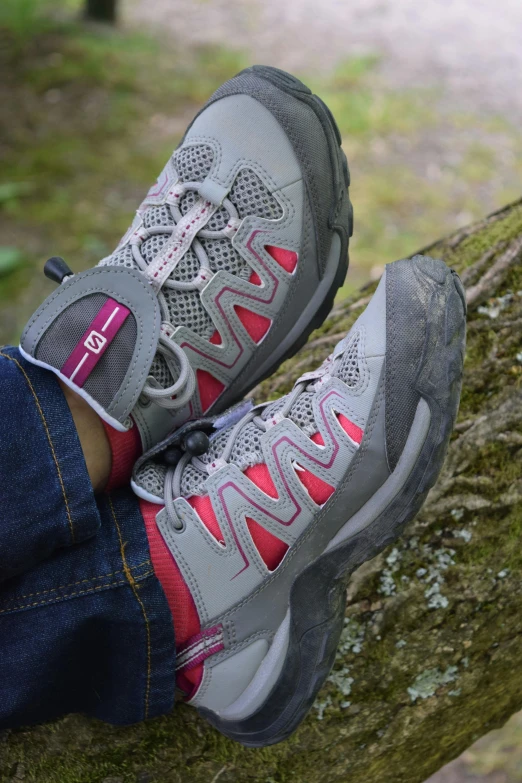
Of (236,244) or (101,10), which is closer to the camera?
(236,244)

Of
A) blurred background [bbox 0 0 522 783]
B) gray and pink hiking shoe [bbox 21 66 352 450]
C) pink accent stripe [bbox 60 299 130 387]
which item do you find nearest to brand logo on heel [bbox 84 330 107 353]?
pink accent stripe [bbox 60 299 130 387]

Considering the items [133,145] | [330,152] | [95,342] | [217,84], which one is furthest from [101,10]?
[95,342]

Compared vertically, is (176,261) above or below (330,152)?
below

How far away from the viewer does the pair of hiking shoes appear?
1.30 m

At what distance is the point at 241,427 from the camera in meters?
1.41

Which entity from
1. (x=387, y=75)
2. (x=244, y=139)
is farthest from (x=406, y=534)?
(x=387, y=75)

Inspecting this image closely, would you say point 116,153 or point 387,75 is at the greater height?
point 387,75

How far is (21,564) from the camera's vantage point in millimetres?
1214

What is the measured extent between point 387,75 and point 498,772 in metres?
4.95

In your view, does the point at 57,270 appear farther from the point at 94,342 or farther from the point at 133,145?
the point at 133,145

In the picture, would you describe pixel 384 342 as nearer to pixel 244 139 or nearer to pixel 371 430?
pixel 371 430

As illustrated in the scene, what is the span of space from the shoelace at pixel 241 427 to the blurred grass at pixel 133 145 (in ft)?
9.23

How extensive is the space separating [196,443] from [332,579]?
36 centimetres

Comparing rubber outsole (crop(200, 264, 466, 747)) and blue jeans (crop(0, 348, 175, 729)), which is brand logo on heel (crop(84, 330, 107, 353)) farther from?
rubber outsole (crop(200, 264, 466, 747))
